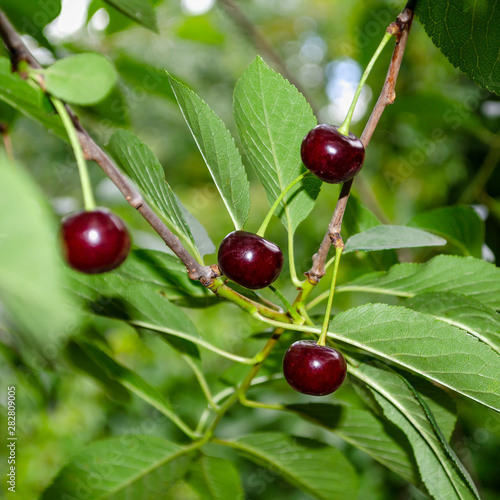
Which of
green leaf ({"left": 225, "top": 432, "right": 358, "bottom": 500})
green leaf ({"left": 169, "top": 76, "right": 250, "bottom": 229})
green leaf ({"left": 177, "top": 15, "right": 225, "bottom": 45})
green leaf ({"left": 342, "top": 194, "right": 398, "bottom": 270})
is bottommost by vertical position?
green leaf ({"left": 225, "top": 432, "right": 358, "bottom": 500})

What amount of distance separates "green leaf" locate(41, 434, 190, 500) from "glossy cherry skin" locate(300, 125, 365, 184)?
2.07ft

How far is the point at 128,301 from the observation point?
0.74 metres

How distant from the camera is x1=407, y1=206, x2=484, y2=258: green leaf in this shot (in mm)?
1062

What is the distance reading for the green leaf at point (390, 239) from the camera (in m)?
0.70

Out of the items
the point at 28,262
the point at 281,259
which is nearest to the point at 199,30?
the point at 281,259

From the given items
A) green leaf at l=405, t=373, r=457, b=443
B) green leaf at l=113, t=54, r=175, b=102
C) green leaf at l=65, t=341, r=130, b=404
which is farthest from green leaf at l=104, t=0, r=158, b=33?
green leaf at l=405, t=373, r=457, b=443

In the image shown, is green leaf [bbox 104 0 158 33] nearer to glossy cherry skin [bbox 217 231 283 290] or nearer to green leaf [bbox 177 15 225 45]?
glossy cherry skin [bbox 217 231 283 290]

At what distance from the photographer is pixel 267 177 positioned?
718 millimetres

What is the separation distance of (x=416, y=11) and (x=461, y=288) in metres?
0.42

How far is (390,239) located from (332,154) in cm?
22

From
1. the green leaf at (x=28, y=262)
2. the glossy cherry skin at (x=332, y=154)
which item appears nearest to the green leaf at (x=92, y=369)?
the glossy cherry skin at (x=332, y=154)

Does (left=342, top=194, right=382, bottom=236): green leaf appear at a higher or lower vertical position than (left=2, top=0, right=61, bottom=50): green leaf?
lower

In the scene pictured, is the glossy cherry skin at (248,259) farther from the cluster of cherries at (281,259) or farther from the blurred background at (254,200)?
the blurred background at (254,200)

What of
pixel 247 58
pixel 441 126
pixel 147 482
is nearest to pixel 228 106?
pixel 247 58
